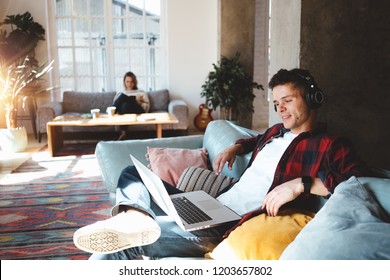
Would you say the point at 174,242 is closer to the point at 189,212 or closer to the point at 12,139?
the point at 189,212

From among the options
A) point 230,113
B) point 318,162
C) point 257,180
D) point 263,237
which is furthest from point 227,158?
point 230,113

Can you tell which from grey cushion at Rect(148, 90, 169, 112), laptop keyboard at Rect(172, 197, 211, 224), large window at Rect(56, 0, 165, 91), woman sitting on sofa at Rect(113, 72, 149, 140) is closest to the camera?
laptop keyboard at Rect(172, 197, 211, 224)

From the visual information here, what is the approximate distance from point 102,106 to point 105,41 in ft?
3.81

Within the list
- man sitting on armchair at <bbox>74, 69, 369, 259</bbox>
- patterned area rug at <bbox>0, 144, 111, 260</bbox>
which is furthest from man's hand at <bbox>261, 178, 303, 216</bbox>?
patterned area rug at <bbox>0, 144, 111, 260</bbox>

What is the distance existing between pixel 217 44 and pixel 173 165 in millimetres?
4291

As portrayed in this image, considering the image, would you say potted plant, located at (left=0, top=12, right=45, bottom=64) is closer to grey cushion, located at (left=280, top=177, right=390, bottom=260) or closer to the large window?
the large window

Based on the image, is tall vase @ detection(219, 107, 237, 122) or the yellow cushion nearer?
the yellow cushion

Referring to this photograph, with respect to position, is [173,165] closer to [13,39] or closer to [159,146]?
[159,146]

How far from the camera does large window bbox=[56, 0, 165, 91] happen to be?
6.52 metres

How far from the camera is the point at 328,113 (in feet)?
8.53

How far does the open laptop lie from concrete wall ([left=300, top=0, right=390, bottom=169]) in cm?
114

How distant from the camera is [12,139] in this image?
195 inches

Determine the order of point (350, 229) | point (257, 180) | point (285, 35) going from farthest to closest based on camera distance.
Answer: point (285, 35) → point (257, 180) → point (350, 229)
